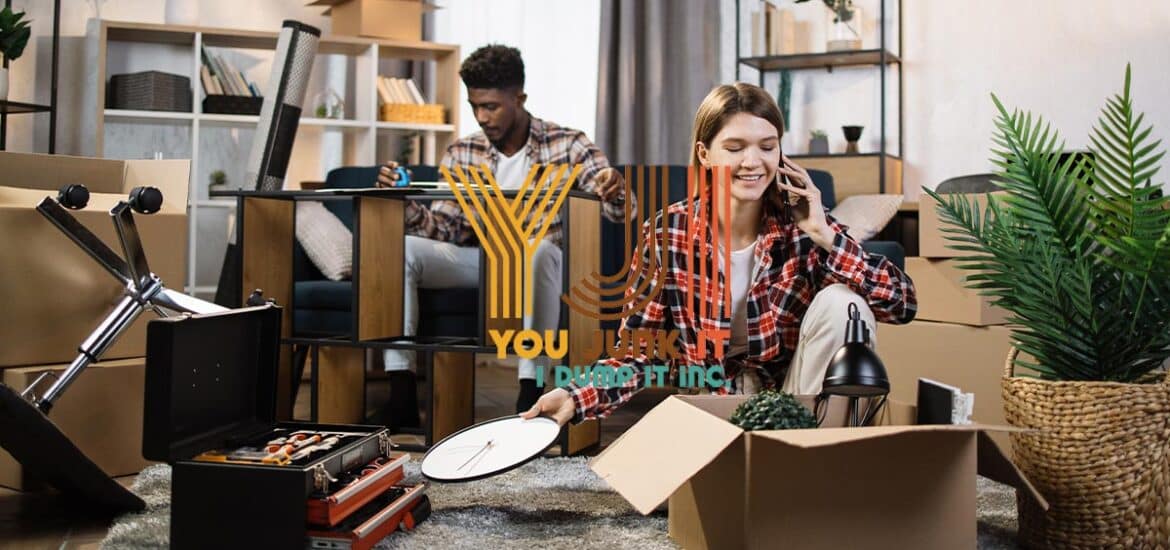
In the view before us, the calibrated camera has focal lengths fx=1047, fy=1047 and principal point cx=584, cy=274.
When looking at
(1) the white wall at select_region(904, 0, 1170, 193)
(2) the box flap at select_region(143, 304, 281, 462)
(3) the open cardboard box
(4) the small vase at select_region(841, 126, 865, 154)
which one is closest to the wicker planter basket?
(3) the open cardboard box

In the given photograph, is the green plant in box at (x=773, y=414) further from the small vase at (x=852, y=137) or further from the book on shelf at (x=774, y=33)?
the book on shelf at (x=774, y=33)

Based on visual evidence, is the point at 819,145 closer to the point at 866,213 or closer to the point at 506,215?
the point at 866,213

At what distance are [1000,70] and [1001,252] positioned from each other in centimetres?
280

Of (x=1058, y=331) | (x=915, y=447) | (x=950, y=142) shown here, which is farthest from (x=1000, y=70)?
(x=915, y=447)

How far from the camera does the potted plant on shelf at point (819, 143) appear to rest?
4109 mm

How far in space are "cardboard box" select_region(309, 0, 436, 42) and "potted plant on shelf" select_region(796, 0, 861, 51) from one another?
154cm

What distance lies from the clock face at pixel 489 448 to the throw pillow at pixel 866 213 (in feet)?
6.48

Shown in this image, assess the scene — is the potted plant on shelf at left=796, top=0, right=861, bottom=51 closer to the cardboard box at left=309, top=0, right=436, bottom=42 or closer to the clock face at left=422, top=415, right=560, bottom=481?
the cardboard box at left=309, top=0, right=436, bottom=42

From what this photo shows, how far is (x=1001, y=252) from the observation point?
58.9 inches

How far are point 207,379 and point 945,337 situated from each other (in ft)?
4.83

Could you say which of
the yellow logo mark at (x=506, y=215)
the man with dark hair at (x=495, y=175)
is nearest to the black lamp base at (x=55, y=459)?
the yellow logo mark at (x=506, y=215)

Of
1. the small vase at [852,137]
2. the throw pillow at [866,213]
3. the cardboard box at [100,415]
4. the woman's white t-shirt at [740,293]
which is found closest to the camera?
the woman's white t-shirt at [740,293]

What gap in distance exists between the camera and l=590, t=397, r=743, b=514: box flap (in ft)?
4.13

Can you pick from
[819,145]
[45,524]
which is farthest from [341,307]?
[819,145]
